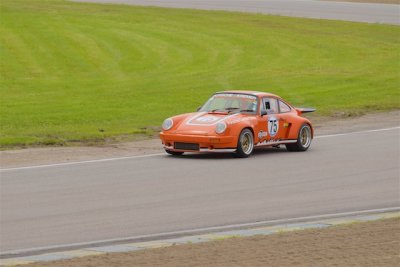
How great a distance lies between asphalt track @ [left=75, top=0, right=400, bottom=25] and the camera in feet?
172

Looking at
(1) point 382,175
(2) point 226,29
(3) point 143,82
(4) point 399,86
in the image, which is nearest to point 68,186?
(1) point 382,175

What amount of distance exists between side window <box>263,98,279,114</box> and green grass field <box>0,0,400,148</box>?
3.51 metres

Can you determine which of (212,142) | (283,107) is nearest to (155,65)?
(283,107)

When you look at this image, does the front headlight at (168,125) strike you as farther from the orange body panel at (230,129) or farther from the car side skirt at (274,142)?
the car side skirt at (274,142)

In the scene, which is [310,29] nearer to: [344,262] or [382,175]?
[382,175]

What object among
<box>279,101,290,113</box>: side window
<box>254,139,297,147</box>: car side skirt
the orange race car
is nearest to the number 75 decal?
the orange race car

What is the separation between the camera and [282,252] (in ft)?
38.6

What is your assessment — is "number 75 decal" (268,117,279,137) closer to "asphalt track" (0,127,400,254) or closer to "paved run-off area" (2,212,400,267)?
"asphalt track" (0,127,400,254)

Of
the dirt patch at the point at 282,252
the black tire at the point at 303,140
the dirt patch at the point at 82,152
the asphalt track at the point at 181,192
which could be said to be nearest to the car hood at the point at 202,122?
the asphalt track at the point at 181,192

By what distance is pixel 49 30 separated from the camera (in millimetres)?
42625

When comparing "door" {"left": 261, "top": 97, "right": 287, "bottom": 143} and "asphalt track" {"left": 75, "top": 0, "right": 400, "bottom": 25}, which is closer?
"door" {"left": 261, "top": 97, "right": 287, "bottom": 143}

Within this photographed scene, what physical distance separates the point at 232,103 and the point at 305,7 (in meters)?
35.3

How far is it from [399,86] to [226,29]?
40.8 feet

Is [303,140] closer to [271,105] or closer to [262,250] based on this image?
[271,105]
